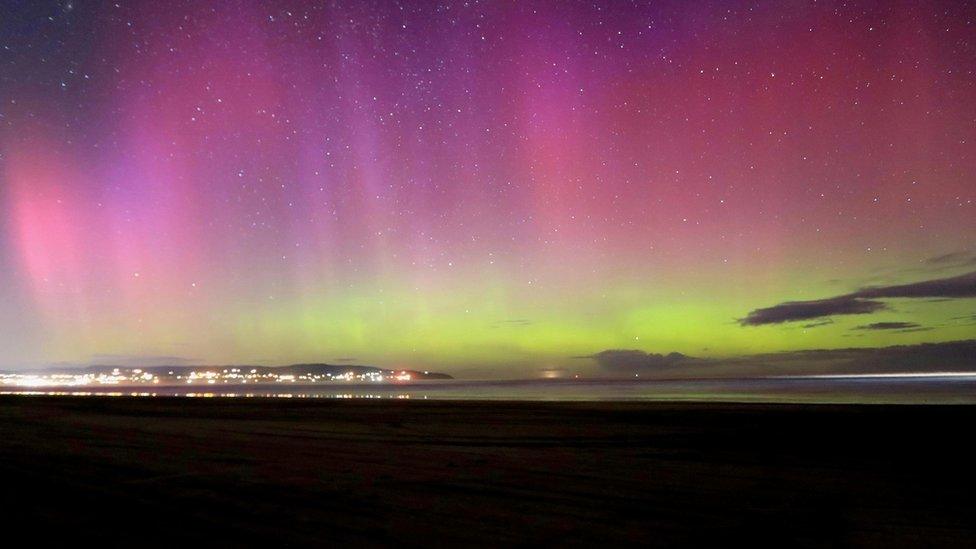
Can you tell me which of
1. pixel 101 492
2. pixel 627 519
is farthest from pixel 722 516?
pixel 101 492

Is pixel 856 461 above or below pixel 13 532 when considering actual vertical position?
below

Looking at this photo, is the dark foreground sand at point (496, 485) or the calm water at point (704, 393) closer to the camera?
the dark foreground sand at point (496, 485)

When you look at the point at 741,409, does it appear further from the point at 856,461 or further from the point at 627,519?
the point at 627,519

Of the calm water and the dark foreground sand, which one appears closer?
the dark foreground sand

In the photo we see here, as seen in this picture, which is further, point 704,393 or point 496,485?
point 704,393

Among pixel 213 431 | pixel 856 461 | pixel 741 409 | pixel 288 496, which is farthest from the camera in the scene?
pixel 741 409

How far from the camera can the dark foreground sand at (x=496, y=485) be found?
634 cm

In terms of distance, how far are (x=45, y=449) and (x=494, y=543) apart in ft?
39.1

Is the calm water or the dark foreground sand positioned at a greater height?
the dark foreground sand

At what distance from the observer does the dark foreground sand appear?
634cm

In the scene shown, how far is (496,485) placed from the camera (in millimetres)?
8977

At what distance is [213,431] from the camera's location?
58.8ft

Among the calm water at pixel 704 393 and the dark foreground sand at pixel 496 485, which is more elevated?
the dark foreground sand at pixel 496 485

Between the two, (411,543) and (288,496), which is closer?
(411,543)
